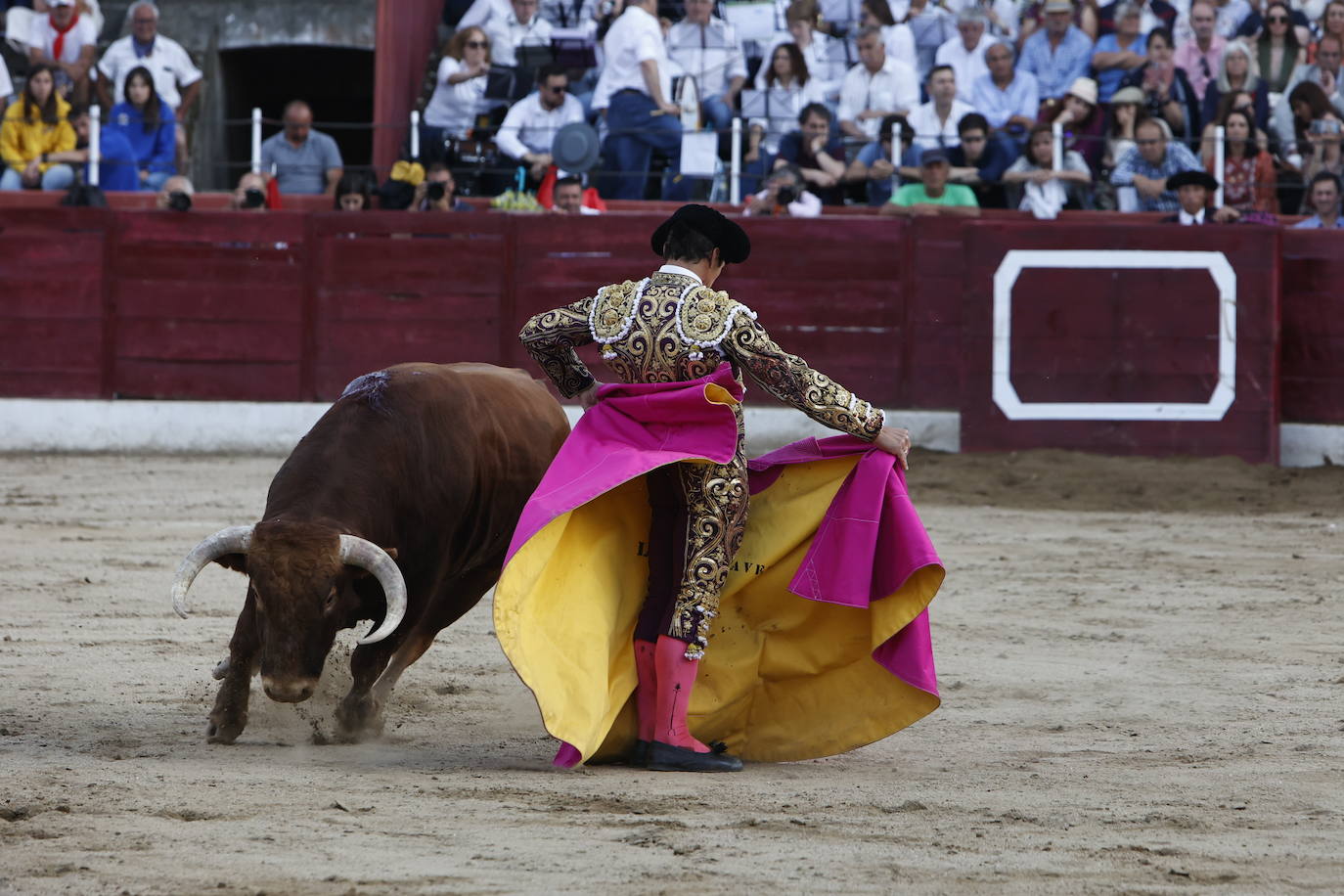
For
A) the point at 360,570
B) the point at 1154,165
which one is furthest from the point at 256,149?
the point at 360,570

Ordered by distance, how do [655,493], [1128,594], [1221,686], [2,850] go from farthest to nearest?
[1128,594] < [1221,686] < [655,493] < [2,850]

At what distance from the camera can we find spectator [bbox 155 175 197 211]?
8.85m

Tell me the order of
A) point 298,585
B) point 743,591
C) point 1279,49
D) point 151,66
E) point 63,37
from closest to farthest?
point 298,585
point 743,591
point 1279,49
point 151,66
point 63,37

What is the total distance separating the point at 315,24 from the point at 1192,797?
1044 centimetres

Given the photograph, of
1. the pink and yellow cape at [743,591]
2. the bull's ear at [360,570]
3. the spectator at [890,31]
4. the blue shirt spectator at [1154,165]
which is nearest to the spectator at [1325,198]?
the blue shirt spectator at [1154,165]

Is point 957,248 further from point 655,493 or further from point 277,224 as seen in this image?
point 655,493

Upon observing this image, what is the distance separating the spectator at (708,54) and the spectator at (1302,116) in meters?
2.73

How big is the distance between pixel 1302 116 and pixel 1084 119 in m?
1.05

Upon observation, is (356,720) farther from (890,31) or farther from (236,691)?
(890,31)

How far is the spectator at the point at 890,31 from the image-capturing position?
9711 millimetres

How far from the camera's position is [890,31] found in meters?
9.84

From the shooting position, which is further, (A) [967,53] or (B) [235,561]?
(A) [967,53]

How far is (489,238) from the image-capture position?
891cm

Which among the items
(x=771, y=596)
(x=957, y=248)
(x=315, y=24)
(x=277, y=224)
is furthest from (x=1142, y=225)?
(x=315, y=24)
